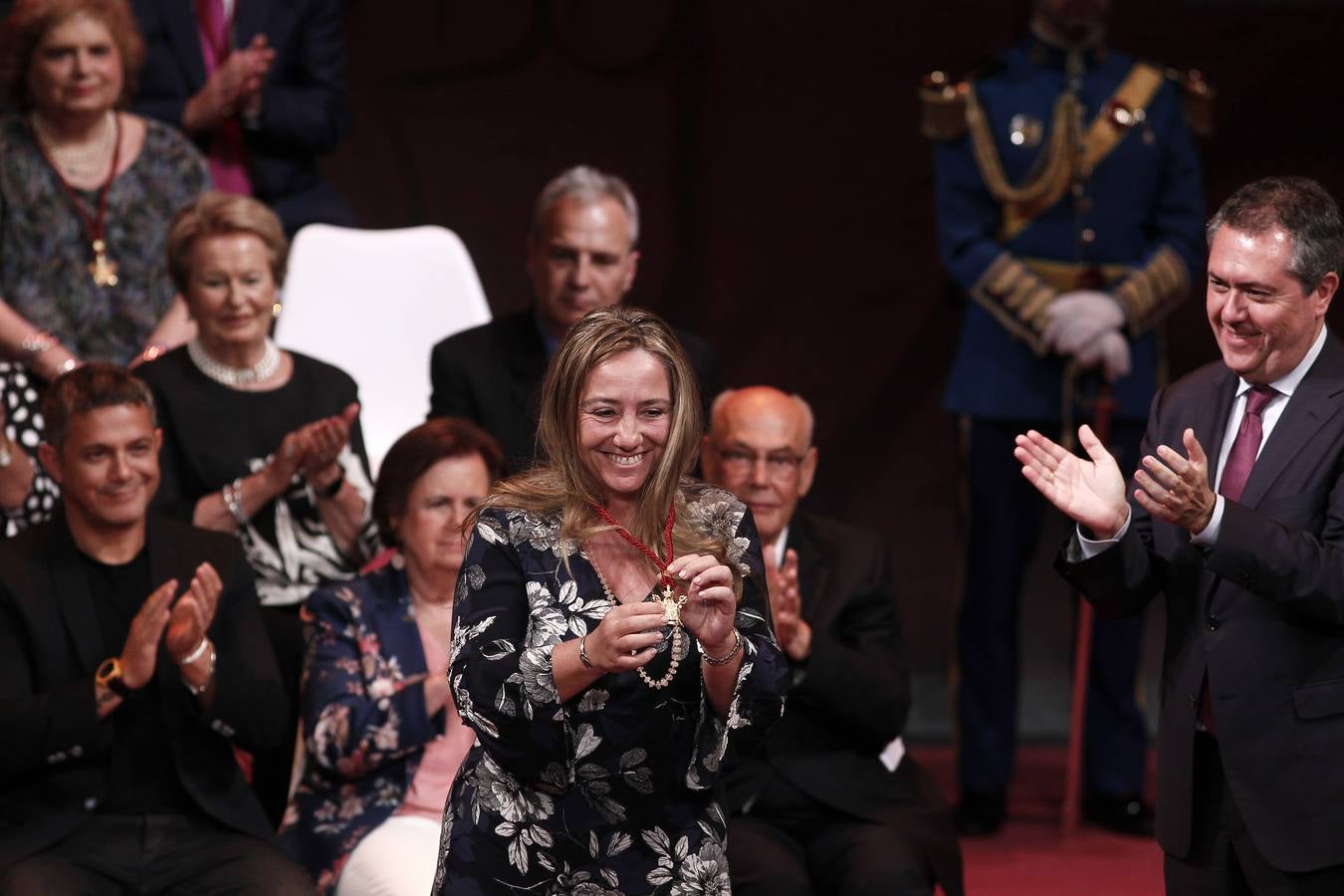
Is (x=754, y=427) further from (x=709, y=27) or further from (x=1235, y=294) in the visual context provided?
(x=709, y=27)

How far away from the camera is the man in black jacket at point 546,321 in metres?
4.27

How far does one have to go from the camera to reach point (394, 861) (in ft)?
11.2

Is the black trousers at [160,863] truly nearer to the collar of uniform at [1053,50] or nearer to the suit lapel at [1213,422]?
the suit lapel at [1213,422]

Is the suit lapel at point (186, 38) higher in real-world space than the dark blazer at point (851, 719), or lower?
higher

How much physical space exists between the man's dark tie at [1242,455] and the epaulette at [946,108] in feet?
6.71

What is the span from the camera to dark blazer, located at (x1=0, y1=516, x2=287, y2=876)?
3367 millimetres

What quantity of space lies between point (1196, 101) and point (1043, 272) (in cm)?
61

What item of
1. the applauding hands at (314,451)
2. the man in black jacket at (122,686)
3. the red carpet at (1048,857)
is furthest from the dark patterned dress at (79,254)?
the red carpet at (1048,857)

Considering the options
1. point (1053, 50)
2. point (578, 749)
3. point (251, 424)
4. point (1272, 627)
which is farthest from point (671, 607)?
point (1053, 50)

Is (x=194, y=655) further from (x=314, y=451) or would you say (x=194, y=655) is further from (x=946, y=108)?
(x=946, y=108)

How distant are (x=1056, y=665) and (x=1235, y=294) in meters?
3.25

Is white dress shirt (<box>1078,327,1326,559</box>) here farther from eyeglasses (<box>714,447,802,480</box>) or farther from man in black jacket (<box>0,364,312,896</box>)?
man in black jacket (<box>0,364,312,896</box>)

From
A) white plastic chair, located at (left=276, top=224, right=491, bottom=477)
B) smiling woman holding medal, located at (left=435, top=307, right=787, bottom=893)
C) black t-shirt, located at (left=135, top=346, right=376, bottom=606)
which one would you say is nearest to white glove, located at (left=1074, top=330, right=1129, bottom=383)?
white plastic chair, located at (left=276, top=224, right=491, bottom=477)

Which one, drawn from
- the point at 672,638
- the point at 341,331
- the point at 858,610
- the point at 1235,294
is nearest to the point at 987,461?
the point at 858,610
